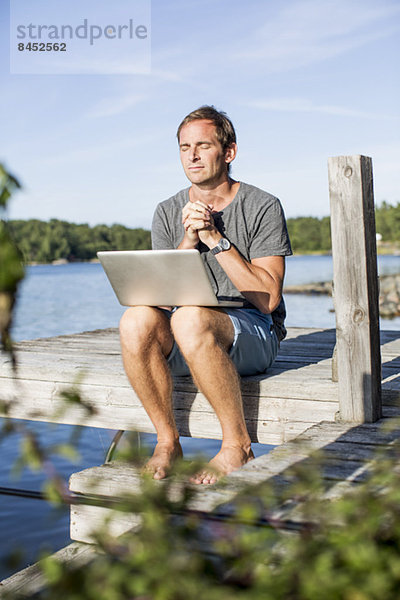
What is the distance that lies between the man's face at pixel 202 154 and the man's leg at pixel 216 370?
0.79m

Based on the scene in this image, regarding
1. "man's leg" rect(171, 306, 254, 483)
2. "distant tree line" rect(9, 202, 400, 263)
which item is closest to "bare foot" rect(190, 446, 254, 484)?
"man's leg" rect(171, 306, 254, 483)

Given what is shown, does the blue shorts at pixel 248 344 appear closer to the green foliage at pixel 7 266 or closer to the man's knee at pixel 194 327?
the man's knee at pixel 194 327

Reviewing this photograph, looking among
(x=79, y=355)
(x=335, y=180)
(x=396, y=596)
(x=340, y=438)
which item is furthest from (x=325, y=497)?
(x=79, y=355)

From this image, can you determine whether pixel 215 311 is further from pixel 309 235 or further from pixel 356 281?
pixel 309 235

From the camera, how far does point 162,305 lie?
9.26 feet

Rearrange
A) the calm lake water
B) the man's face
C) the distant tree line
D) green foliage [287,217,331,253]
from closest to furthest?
the calm lake water, the man's face, the distant tree line, green foliage [287,217,331,253]

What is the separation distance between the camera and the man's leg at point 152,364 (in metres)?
2.82

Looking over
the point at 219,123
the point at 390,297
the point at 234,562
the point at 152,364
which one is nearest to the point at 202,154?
the point at 219,123

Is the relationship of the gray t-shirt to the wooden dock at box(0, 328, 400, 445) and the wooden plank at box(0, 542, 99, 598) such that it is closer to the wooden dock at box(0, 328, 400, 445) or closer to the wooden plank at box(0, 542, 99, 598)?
the wooden dock at box(0, 328, 400, 445)

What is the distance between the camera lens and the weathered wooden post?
8.44 ft

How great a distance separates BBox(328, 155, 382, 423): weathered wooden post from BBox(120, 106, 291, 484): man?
46 centimetres

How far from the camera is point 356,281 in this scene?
2607mm

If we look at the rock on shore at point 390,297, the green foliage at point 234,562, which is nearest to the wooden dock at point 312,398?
the green foliage at point 234,562

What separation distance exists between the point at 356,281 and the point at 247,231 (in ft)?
2.54
